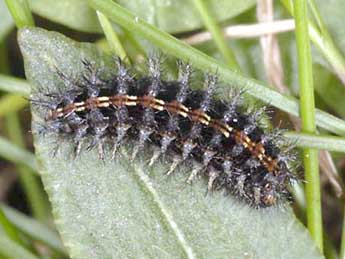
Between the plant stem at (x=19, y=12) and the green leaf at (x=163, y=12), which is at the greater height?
the green leaf at (x=163, y=12)

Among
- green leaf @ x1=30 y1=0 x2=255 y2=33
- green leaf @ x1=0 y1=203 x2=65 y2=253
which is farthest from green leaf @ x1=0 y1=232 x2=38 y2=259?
green leaf @ x1=30 y1=0 x2=255 y2=33

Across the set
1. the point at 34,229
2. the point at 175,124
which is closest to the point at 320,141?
the point at 175,124

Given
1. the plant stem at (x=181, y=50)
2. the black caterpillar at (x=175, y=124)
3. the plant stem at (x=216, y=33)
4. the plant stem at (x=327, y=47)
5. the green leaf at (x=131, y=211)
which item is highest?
the plant stem at (x=327, y=47)

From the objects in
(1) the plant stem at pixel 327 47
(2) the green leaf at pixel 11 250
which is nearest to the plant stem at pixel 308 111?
(1) the plant stem at pixel 327 47

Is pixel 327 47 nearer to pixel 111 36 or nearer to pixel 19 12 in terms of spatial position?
pixel 111 36

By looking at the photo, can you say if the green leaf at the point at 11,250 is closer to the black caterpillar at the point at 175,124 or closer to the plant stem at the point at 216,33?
the black caterpillar at the point at 175,124

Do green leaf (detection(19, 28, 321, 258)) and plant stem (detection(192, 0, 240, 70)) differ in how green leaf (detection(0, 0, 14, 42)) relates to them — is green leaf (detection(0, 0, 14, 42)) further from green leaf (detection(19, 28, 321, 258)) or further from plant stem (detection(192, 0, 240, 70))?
plant stem (detection(192, 0, 240, 70))

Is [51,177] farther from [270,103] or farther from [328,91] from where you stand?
[328,91]
